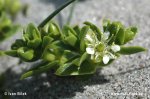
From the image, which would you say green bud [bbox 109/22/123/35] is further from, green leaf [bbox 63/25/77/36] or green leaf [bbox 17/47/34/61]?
green leaf [bbox 17/47/34/61]

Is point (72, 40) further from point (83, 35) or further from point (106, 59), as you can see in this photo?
point (106, 59)

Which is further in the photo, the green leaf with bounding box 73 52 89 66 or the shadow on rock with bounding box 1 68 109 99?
the shadow on rock with bounding box 1 68 109 99

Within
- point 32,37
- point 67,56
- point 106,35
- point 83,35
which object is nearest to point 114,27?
point 106,35

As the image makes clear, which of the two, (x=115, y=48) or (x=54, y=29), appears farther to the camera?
(x=54, y=29)

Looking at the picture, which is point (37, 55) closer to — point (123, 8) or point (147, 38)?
point (147, 38)

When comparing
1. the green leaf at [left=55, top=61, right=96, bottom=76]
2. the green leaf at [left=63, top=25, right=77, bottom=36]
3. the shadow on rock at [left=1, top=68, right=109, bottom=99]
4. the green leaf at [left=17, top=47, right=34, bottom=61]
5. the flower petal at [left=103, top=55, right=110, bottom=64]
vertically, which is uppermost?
the green leaf at [left=63, top=25, right=77, bottom=36]

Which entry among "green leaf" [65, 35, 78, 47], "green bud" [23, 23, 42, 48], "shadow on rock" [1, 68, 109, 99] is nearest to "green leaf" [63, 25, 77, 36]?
"green leaf" [65, 35, 78, 47]

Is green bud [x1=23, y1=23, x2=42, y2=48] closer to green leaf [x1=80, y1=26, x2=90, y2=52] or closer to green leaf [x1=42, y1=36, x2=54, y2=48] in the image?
green leaf [x1=42, y1=36, x2=54, y2=48]

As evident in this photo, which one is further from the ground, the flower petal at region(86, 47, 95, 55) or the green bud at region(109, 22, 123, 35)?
the green bud at region(109, 22, 123, 35)
